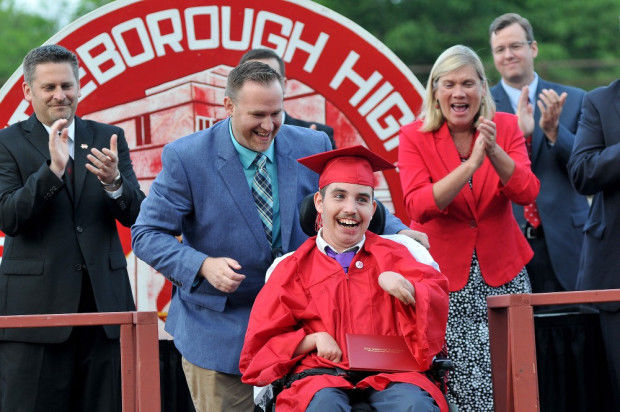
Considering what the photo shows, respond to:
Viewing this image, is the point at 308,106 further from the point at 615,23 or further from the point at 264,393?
the point at 615,23

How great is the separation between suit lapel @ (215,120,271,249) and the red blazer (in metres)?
0.79

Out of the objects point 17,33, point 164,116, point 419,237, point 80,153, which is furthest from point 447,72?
point 17,33

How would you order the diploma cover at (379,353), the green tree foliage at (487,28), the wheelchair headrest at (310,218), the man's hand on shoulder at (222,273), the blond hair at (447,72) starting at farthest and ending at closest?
the green tree foliage at (487,28), the blond hair at (447,72), the wheelchair headrest at (310,218), the man's hand on shoulder at (222,273), the diploma cover at (379,353)

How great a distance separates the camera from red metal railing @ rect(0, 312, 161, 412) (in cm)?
383

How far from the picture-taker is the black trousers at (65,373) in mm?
4555

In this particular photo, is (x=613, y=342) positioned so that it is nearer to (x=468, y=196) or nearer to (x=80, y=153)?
(x=468, y=196)

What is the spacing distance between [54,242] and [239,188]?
3.29 feet

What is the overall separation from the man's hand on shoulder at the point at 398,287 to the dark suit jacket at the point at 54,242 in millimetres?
1486

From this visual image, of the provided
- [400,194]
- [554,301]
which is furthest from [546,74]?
[554,301]

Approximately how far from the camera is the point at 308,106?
20.4 ft

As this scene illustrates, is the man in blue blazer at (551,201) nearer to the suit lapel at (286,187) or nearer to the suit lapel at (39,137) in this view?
the suit lapel at (286,187)

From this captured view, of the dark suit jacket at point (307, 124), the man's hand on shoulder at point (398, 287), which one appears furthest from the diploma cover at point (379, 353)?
the dark suit jacket at point (307, 124)

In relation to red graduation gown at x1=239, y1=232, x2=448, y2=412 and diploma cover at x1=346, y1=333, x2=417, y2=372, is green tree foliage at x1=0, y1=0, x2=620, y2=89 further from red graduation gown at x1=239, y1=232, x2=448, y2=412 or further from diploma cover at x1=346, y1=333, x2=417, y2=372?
diploma cover at x1=346, y1=333, x2=417, y2=372

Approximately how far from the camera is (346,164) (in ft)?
13.1
